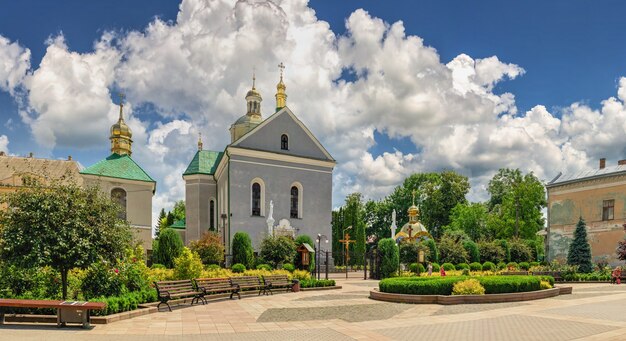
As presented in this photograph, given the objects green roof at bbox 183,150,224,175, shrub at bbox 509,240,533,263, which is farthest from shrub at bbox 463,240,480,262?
green roof at bbox 183,150,224,175

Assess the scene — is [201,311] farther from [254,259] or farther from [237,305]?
[254,259]

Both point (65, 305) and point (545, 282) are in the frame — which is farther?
point (545, 282)

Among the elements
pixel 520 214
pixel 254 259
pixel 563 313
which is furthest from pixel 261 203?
pixel 520 214

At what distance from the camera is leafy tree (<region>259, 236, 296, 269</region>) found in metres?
32.1

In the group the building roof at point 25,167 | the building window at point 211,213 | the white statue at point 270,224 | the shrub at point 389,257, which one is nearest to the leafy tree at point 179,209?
the building roof at point 25,167

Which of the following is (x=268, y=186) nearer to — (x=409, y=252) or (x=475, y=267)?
(x=409, y=252)

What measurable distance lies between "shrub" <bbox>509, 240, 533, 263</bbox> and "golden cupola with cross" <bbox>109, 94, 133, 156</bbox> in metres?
34.3

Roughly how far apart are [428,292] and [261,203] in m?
21.6

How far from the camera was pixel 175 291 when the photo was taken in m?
15.5

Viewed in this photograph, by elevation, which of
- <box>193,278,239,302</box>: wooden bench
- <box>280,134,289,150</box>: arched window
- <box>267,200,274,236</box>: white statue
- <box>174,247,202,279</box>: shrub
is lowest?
<box>193,278,239,302</box>: wooden bench

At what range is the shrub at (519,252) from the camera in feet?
145

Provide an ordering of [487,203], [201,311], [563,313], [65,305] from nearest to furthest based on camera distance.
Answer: [65,305] → [563,313] → [201,311] → [487,203]

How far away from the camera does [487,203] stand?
68.2 meters

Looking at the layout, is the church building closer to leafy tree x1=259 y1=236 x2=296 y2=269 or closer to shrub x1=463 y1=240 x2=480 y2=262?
leafy tree x1=259 y1=236 x2=296 y2=269
